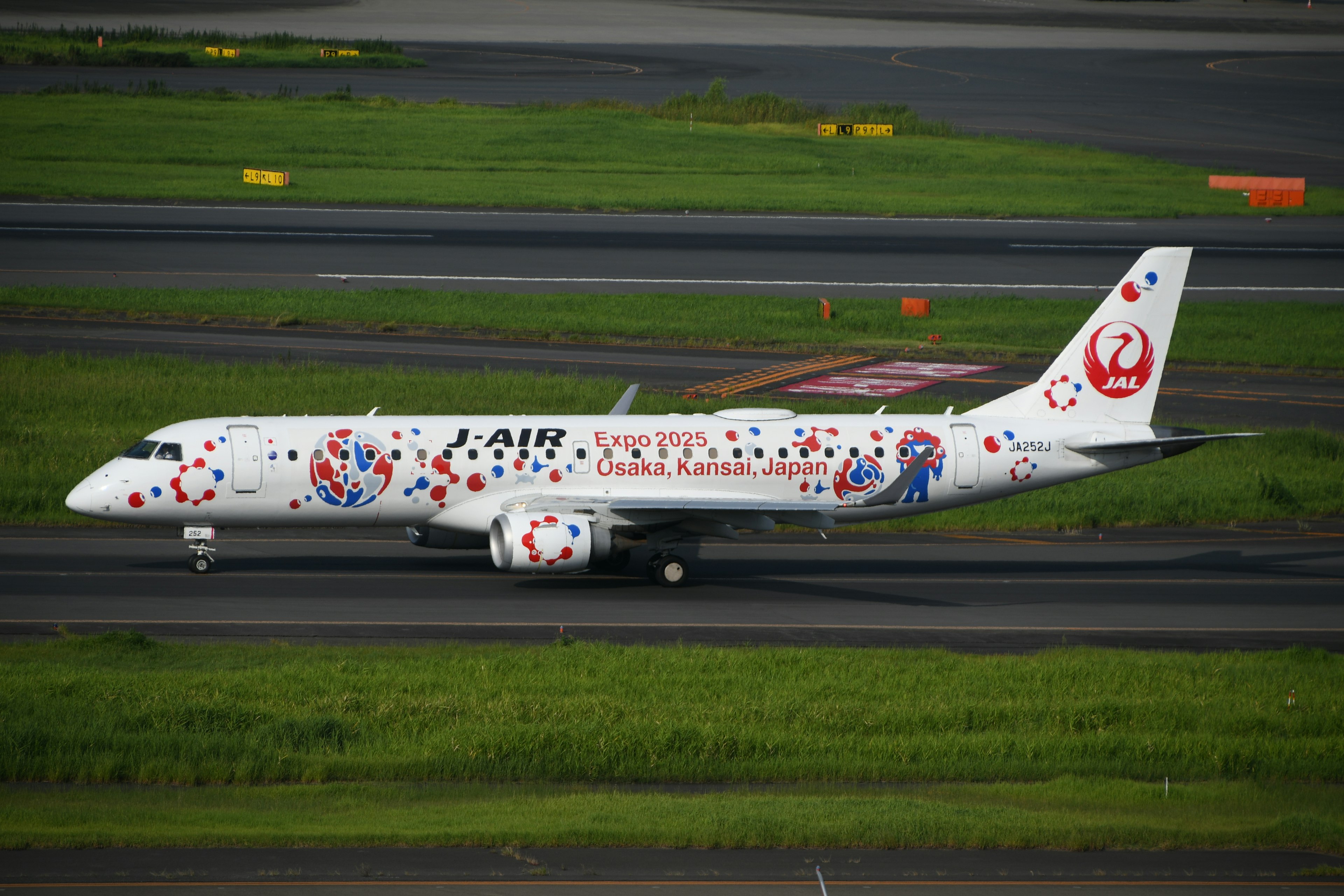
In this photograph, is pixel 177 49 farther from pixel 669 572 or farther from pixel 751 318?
pixel 669 572

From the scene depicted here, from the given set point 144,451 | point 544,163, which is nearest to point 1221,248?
point 544,163

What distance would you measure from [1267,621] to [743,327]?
117ft

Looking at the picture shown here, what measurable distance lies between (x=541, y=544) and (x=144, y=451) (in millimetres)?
10543

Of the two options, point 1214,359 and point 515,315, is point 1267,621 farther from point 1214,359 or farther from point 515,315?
point 515,315

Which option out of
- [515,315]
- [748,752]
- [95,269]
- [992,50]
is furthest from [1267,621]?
[992,50]

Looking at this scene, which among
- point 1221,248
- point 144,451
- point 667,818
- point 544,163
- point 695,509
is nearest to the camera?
point 667,818

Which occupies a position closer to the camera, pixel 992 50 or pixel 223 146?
pixel 223 146

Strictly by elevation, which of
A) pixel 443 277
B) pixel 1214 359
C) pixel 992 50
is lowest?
pixel 1214 359

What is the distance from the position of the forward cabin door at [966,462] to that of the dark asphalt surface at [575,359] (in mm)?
16060

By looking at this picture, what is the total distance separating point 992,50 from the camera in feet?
546

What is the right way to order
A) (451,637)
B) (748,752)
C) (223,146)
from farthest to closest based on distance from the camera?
(223,146) < (451,637) < (748,752)

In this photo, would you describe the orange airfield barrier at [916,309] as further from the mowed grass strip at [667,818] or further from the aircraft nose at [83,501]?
the mowed grass strip at [667,818]

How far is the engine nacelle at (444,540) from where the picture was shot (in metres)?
39.9

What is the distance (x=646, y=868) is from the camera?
21.0m
